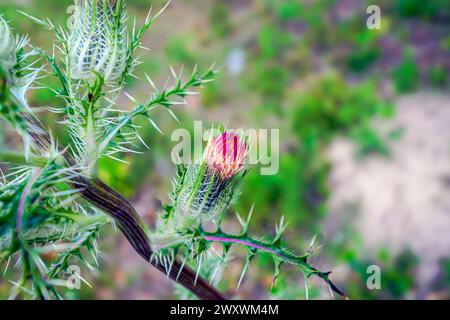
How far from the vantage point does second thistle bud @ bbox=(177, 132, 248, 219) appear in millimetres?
1331

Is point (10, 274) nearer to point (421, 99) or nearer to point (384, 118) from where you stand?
point (384, 118)

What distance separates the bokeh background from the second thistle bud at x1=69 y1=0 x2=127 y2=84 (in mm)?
1808

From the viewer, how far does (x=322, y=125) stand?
427cm

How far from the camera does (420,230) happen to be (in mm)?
3607

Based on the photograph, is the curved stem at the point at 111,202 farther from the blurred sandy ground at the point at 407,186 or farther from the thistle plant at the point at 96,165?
the blurred sandy ground at the point at 407,186

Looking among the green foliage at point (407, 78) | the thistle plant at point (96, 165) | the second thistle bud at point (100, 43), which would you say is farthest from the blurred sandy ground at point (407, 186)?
the second thistle bud at point (100, 43)

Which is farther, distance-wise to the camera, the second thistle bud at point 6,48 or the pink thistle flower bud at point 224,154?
the pink thistle flower bud at point 224,154

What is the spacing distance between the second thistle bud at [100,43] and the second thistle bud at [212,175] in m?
0.31

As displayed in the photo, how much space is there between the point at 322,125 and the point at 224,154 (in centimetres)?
305

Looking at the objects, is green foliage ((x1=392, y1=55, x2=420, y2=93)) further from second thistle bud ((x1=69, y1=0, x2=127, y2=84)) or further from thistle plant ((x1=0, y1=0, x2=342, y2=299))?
second thistle bud ((x1=69, y1=0, x2=127, y2=84))

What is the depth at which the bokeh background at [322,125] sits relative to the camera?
351cm

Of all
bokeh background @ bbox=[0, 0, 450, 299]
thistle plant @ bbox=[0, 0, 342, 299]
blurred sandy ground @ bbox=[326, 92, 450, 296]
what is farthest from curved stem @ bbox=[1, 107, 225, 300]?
blurred sandy ground @ bbox=[326, 92, 450, 296]

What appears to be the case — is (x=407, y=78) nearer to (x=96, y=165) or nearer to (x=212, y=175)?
(x=212, y=175)
